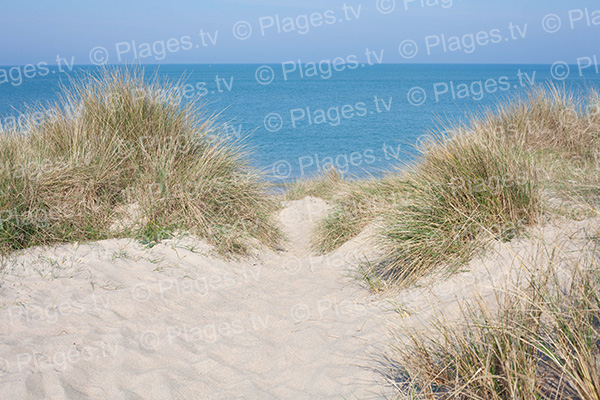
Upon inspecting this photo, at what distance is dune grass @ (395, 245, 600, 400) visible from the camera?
2042 millimetres

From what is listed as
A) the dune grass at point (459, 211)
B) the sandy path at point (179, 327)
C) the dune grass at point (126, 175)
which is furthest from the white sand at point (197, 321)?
the dune grass at point (126, 175)

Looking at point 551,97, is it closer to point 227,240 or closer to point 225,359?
point 227,240

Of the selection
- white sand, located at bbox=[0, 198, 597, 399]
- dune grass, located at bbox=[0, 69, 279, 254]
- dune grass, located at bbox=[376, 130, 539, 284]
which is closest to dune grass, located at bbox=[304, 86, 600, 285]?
dune grass, located at bbox=[376, 130, 539, 284]

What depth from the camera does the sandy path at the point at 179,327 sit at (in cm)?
292

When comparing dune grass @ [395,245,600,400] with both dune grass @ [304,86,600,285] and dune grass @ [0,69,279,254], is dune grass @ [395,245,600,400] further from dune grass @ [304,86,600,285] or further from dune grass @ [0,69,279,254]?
dune grass @ [0,69,279,254]

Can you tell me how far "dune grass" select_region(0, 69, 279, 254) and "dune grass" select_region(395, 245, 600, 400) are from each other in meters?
3.20

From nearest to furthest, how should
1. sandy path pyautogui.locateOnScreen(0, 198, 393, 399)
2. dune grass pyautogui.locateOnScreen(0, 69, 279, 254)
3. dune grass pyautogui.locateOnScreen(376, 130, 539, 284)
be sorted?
sandy path pyautogui.locateOnScreen(0, 198, 393, 399)
dune grass pyautogui.locateOnScreen(376, 130, 539, 284)
dune grass pyautogui.locateOnScreen(0, 69, 279, 254)

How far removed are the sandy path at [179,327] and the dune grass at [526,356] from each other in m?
0.44

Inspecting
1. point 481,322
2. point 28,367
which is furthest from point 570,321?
point 28,367

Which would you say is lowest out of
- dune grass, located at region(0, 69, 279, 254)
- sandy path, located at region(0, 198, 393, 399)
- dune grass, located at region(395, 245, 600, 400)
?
sandy path, located at region(0, 198, 393, 399)

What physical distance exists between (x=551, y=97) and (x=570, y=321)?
7.43 meters

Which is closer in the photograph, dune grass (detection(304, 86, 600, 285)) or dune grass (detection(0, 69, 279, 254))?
dune grass (detection(304, 86, 600, 285))

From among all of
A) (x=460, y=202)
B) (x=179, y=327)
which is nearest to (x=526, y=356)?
(x=460, y=202)

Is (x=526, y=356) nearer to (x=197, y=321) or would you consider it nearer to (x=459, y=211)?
(x=459, y=211)
